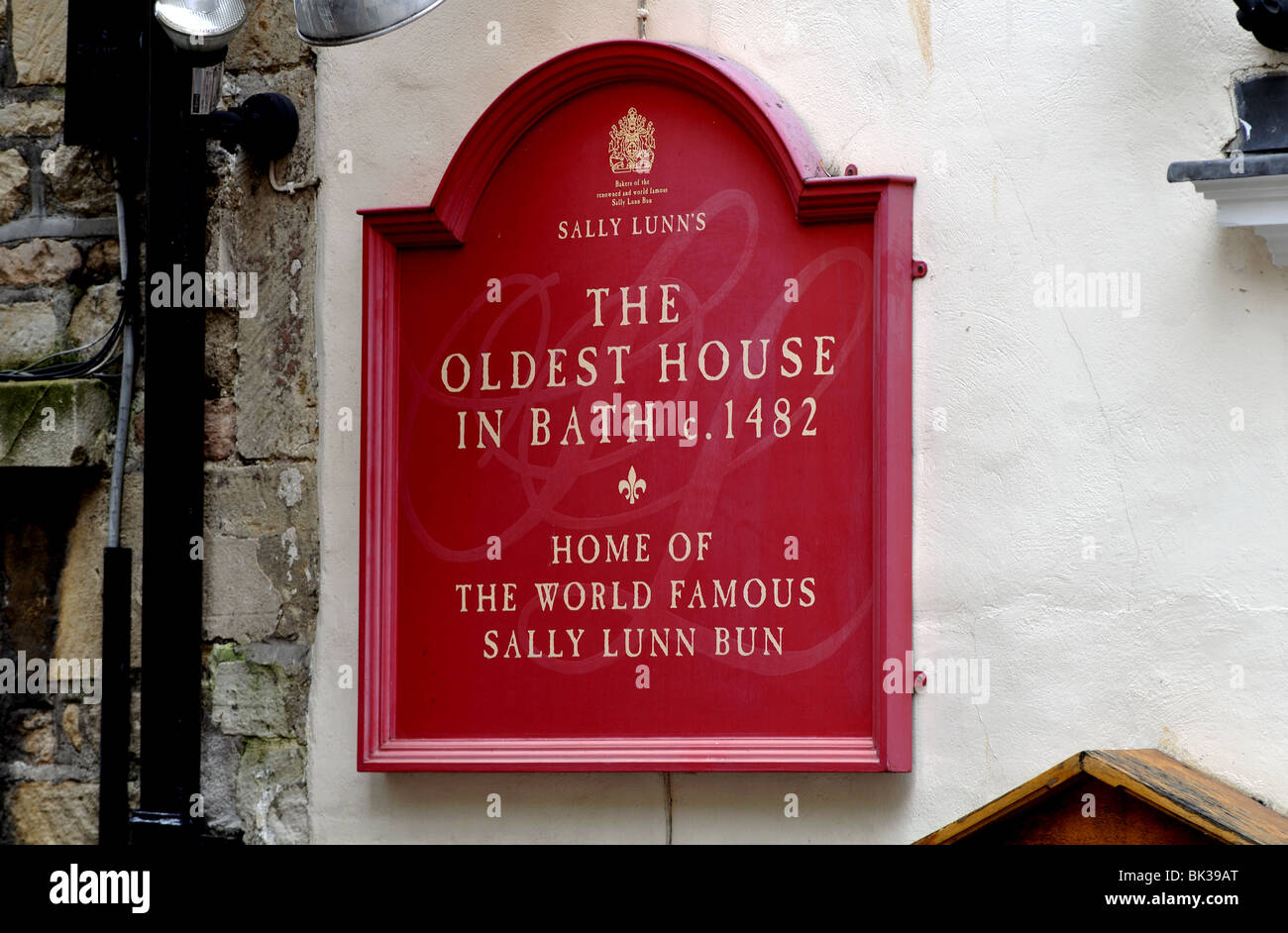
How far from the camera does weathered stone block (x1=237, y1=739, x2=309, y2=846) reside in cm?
429

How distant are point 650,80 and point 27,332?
1.99 m

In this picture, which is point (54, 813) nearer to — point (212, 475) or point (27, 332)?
point (212, 475)

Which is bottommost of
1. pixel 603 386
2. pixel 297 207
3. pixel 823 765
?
pixel 823 765

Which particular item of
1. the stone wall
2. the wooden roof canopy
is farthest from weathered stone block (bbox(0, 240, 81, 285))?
the wooden roof canopy

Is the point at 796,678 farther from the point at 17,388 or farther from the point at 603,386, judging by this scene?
the point at 17,388

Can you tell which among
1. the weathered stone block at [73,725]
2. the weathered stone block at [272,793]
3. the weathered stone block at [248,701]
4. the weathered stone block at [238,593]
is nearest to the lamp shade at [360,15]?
the weathered stone block at [238,593]

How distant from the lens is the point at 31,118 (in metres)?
4.72

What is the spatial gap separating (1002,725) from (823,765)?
0.44 meters

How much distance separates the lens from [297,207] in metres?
4.47

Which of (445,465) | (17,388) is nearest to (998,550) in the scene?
(445,465)

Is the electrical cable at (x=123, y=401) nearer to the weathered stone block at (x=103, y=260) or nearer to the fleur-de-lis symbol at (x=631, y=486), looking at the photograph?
the weathered stone block at (x=103, y=260)

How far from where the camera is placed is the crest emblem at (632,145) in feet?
13.6

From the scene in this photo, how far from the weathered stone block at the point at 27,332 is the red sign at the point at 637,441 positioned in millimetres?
1060

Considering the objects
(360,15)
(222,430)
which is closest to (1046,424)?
(360,15)
